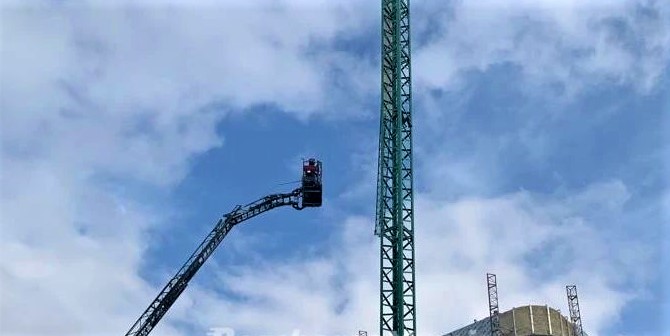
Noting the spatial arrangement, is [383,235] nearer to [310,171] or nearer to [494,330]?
[310,171]

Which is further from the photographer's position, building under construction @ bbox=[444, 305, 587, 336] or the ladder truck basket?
building under construction @ bbox=[444, 305, 587, 336]

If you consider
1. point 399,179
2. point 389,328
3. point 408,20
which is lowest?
point 389,328

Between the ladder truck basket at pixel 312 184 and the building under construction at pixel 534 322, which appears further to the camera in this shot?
the building under construction at pixel 534 322

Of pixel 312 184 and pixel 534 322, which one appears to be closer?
pixel 312 184

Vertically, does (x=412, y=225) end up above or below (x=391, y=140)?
below

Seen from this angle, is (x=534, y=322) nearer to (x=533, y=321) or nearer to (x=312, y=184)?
(x=533, y=321)

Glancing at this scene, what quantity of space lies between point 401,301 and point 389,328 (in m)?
2.29

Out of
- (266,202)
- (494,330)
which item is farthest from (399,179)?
(494,330)

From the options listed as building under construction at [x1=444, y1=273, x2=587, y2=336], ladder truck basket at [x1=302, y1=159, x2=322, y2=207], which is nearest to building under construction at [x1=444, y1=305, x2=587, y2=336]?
building under construction at [x1=444, y1=273, x2=587, y2=336]

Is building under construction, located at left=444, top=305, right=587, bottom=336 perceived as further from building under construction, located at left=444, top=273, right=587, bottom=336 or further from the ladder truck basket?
the ladder truck basket

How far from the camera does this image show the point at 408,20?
7794 centimetres

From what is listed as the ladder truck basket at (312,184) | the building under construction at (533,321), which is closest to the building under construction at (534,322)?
the building under construction at (533,321)

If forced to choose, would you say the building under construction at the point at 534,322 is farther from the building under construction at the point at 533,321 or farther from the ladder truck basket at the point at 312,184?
the ladder truck basket at the point at 312,184

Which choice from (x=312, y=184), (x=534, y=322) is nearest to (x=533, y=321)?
(x=534, y=322)
